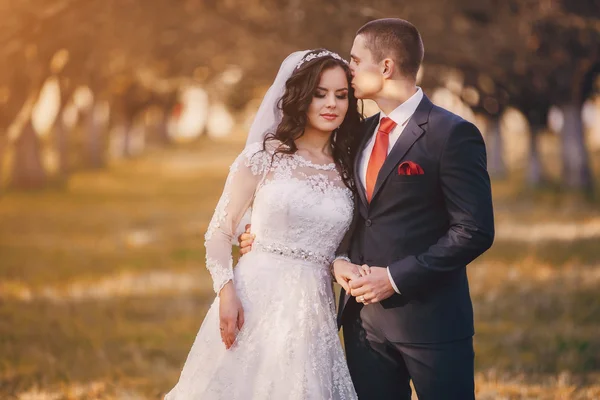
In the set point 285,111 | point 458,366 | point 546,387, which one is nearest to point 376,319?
point 458,366

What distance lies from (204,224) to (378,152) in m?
16.8

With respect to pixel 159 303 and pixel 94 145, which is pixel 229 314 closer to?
pixel 159 303

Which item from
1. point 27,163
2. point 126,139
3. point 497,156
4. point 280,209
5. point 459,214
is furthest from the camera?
point 126,139

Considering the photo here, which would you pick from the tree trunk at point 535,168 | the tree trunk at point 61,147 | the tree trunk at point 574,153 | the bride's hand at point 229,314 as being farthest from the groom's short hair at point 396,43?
the tree trunk at point 61,147

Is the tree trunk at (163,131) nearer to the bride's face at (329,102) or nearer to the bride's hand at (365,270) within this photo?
the bride's face at (329,102)

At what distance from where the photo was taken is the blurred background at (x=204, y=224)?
27.7 ft

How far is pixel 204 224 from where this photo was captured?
68.5ft

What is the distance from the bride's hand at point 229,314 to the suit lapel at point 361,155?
2.99 ft

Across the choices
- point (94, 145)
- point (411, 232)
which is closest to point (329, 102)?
point (411, 232)

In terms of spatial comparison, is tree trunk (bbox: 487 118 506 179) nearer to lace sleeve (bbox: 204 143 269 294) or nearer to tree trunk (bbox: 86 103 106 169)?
tree trunk (bbox: 86 103 106 169)

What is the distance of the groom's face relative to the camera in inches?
172

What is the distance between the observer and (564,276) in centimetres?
1236

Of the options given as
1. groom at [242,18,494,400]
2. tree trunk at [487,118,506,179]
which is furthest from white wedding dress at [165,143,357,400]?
tree trunk at [487,118,506,179]

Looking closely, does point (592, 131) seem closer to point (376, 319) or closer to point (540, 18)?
point (540, 18)
